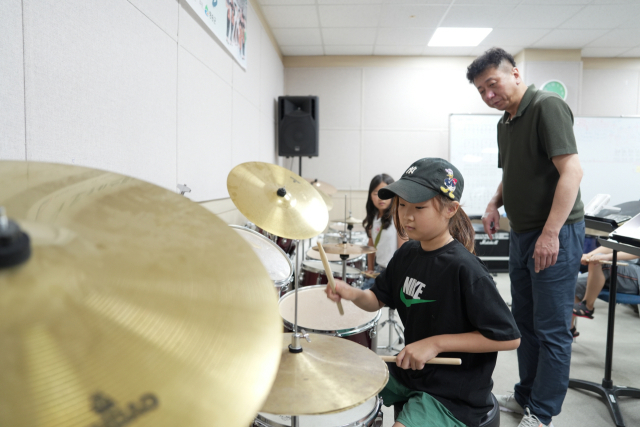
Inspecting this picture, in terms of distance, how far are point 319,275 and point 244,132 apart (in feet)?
4.93

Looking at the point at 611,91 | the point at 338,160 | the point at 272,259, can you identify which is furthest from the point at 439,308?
the point at 611,91

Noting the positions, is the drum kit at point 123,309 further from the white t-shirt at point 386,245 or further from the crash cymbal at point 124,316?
the white t-shirt at point 386,245

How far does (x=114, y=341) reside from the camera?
0.88 feet

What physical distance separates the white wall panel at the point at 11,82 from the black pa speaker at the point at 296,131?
11.7ft

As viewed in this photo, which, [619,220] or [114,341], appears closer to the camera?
[114,341]

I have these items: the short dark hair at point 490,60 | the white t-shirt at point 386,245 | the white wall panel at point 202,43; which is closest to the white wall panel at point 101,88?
the white wall panel at point 202,43

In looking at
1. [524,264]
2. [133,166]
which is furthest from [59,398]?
[524,264]

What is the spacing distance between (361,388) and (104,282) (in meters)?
0.60

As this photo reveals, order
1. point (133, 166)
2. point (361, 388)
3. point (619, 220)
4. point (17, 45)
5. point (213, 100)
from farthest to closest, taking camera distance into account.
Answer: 1. point (213, 100)
2. point (619, 220)
3. point (133, 166)
4. point (17, 45)
5. point (361, 388)

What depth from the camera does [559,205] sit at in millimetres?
1450

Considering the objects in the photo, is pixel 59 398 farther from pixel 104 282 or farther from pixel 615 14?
pixel 615 14

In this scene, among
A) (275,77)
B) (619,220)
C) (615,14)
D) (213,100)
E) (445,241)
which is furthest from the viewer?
(275,77)

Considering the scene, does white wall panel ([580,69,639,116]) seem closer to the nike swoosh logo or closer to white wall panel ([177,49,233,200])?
white wall panel ([177,49,233,200])

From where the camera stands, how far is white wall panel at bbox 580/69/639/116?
5.13 meters
